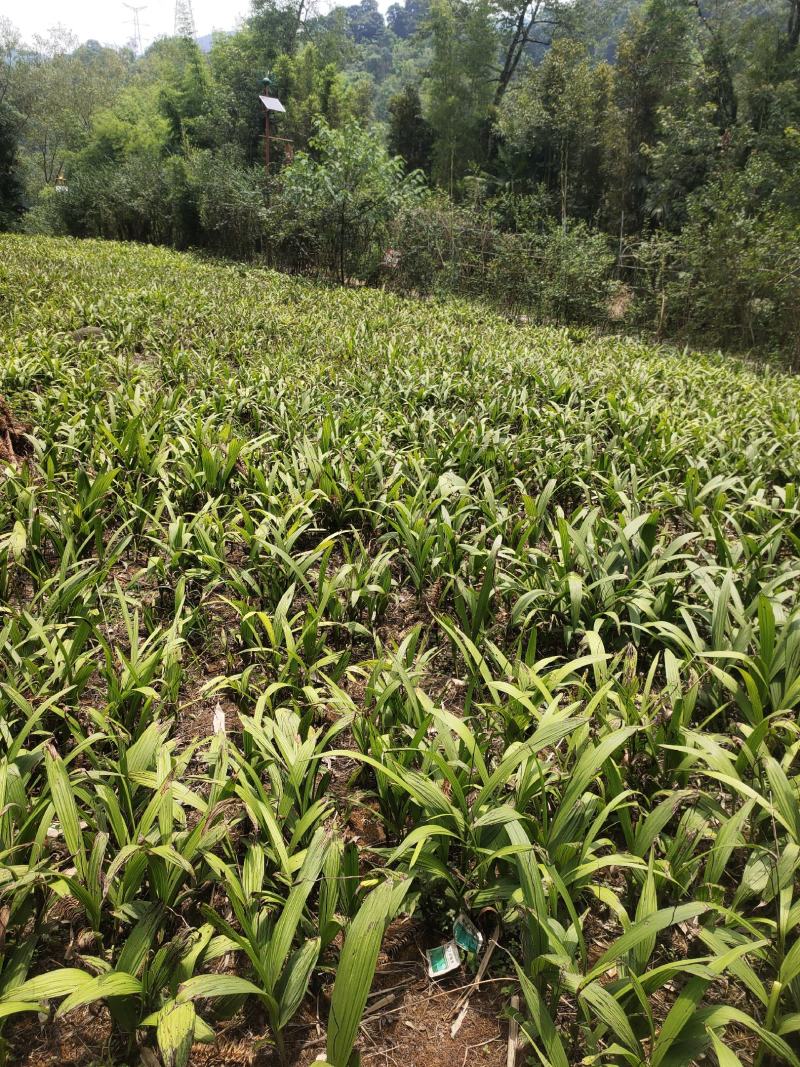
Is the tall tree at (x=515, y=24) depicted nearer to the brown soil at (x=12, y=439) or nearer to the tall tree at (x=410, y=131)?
the tall tree at (x=410, y=131)

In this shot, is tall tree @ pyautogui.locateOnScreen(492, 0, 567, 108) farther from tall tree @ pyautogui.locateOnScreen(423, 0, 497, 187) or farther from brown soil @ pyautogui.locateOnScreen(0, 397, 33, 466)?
brown soil @ pyautogui.locateOnScreen(0, 397, 33, 466)

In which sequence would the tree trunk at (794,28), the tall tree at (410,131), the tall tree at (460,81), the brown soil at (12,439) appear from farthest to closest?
the tall tree at (410,131)
the tall tree at (460,81)
the tree trunk at (794,28)
the brown soil at (12,439)

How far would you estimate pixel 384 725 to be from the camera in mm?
1503

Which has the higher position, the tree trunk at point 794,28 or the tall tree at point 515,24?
the tall tree at point 515,24

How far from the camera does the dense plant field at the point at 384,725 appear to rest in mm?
970

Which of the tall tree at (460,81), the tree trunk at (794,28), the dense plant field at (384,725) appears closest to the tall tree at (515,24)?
the tall tree at (460,81)

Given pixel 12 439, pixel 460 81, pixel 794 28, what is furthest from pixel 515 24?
pixel 12 439

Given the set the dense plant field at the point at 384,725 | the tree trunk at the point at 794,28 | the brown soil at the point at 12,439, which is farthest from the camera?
the tree trunk at the point at 794,28

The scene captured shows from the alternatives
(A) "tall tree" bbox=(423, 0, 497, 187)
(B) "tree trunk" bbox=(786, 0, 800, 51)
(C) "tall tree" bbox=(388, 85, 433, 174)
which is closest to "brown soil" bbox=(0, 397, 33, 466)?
(B) "tree trunk" bbox=(786, 0, 800, 51)

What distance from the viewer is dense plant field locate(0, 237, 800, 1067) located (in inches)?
38.2

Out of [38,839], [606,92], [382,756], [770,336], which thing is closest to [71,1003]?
[38,839]

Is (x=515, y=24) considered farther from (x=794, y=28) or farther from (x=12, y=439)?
(x=12, y=439)

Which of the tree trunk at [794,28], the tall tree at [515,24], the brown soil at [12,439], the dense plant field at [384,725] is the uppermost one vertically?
the tall tree at [515,24]

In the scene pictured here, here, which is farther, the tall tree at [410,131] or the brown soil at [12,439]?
the tall tree at [410,131]
